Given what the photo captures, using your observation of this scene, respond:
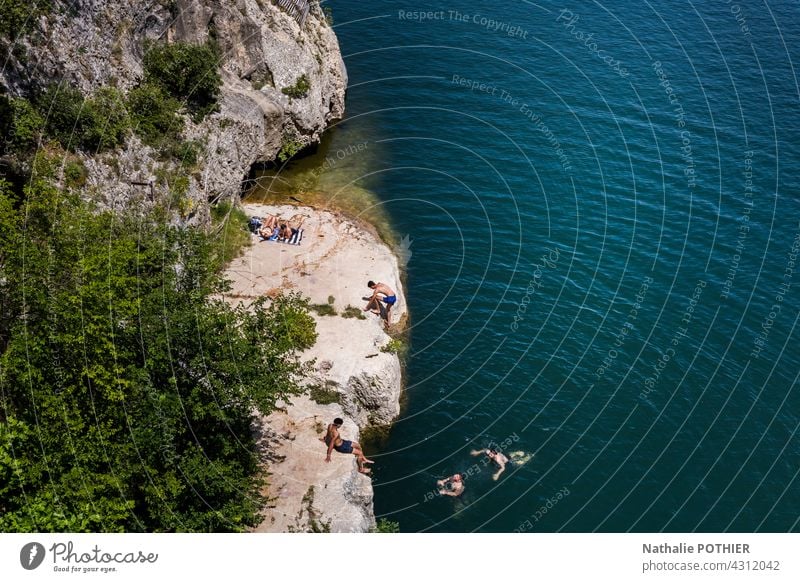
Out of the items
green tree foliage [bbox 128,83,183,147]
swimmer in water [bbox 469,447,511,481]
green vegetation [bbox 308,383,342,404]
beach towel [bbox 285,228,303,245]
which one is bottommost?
swimmer in water [bbox 469,447,511,481]

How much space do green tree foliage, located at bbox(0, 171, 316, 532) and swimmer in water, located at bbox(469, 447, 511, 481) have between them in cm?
1027

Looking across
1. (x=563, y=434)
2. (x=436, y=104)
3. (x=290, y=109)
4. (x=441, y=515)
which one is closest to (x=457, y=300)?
(x=563, y=434)

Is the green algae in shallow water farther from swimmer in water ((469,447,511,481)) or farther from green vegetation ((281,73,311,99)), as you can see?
swimmer in water ((469,447,511,481))

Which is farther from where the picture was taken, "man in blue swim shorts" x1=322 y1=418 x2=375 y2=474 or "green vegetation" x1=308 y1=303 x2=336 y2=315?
"green vegetation" x1=308 y1=303 x2=336 y2=315

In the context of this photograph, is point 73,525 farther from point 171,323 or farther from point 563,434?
point 563,434

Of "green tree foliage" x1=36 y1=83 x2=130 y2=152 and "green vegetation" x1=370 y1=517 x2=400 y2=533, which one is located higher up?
"green tree foliage" x1=36 y1=83 x2=130 y2=152

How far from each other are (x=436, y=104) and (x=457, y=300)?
21490 mm

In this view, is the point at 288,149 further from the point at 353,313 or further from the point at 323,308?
the point at 353,313

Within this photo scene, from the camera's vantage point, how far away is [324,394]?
3384 centimetres

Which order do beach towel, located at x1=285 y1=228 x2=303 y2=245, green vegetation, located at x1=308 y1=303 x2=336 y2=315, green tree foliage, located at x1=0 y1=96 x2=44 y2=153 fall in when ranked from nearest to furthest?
green tree foliage, located at x1=0 y1=96 x2=44 y2=153, green vegetation, located at x1=308 y1=303 x2=336 y2=315, beach towel, located at x1=285 y1=228 x2=303 y2=245

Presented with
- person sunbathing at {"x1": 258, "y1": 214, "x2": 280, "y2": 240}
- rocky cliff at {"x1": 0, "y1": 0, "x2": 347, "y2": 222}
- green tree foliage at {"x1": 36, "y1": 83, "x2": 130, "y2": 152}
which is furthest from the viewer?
person sunbathing at {"x1": 258, "y1": 214, "x2": 280, "y2": 240}

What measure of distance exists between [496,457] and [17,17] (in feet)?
89.1

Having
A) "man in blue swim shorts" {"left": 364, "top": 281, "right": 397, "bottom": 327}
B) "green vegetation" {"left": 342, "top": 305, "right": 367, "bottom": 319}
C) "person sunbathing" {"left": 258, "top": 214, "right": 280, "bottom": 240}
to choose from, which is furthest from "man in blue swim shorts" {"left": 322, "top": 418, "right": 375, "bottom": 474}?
"person sunbathing" {"left": 258, "top": 214, "right": 280, "bottom": 240}

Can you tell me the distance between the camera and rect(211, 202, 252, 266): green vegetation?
130 ft
